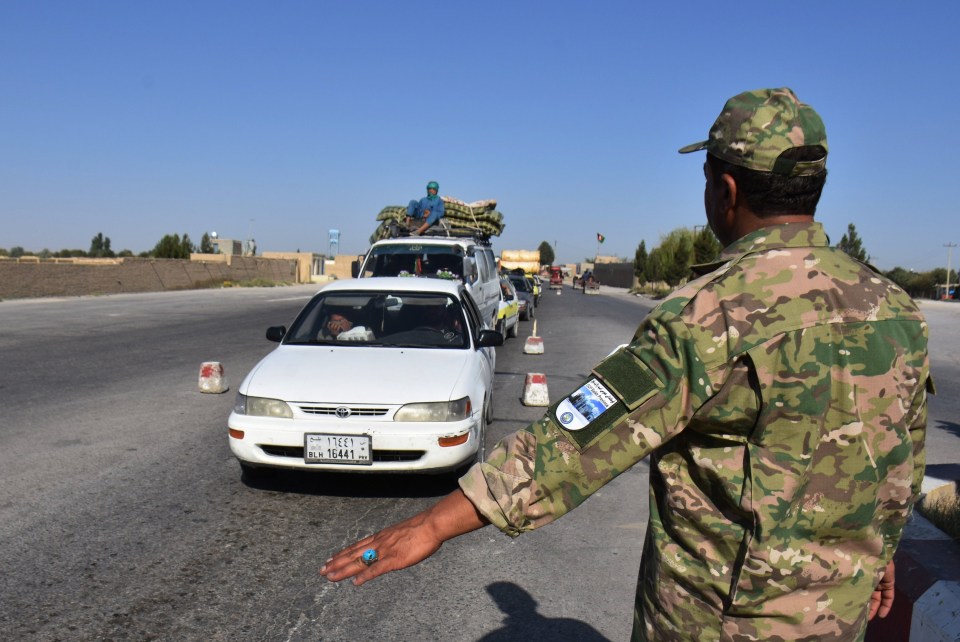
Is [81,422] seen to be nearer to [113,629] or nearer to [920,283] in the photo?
[113,629]

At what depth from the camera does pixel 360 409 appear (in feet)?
18.4

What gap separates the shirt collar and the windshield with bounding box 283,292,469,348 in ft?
17.6

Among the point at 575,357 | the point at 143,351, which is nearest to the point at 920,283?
the point at 575,357

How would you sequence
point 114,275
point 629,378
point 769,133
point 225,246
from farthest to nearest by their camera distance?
1. point 225,246
2. point 114,275
3. point 769,133
4. point 629,378

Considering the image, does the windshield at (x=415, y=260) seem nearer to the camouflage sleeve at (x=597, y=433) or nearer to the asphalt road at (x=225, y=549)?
the asphalt road at (x=225, y=549)

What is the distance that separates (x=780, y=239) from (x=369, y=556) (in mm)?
1080

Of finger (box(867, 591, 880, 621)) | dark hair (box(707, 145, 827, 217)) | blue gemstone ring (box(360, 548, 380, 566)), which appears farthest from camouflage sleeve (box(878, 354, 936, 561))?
blue gemstone ring (box(360, 548, 380, 566))

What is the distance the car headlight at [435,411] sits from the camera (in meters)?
5.63

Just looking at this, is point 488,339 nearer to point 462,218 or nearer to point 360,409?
point 360,409

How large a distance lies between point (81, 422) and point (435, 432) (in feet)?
14.3

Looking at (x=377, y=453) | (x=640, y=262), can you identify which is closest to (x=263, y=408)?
(x=377, y=453)

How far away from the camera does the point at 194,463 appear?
6.59 metres

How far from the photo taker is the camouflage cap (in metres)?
1.69

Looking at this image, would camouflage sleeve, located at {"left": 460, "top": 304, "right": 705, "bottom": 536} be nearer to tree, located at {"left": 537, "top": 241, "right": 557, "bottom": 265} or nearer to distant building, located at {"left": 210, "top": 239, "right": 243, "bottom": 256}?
distant building, located at {"left": 210, "top": 239, "right": 243, "bottom": 256}
